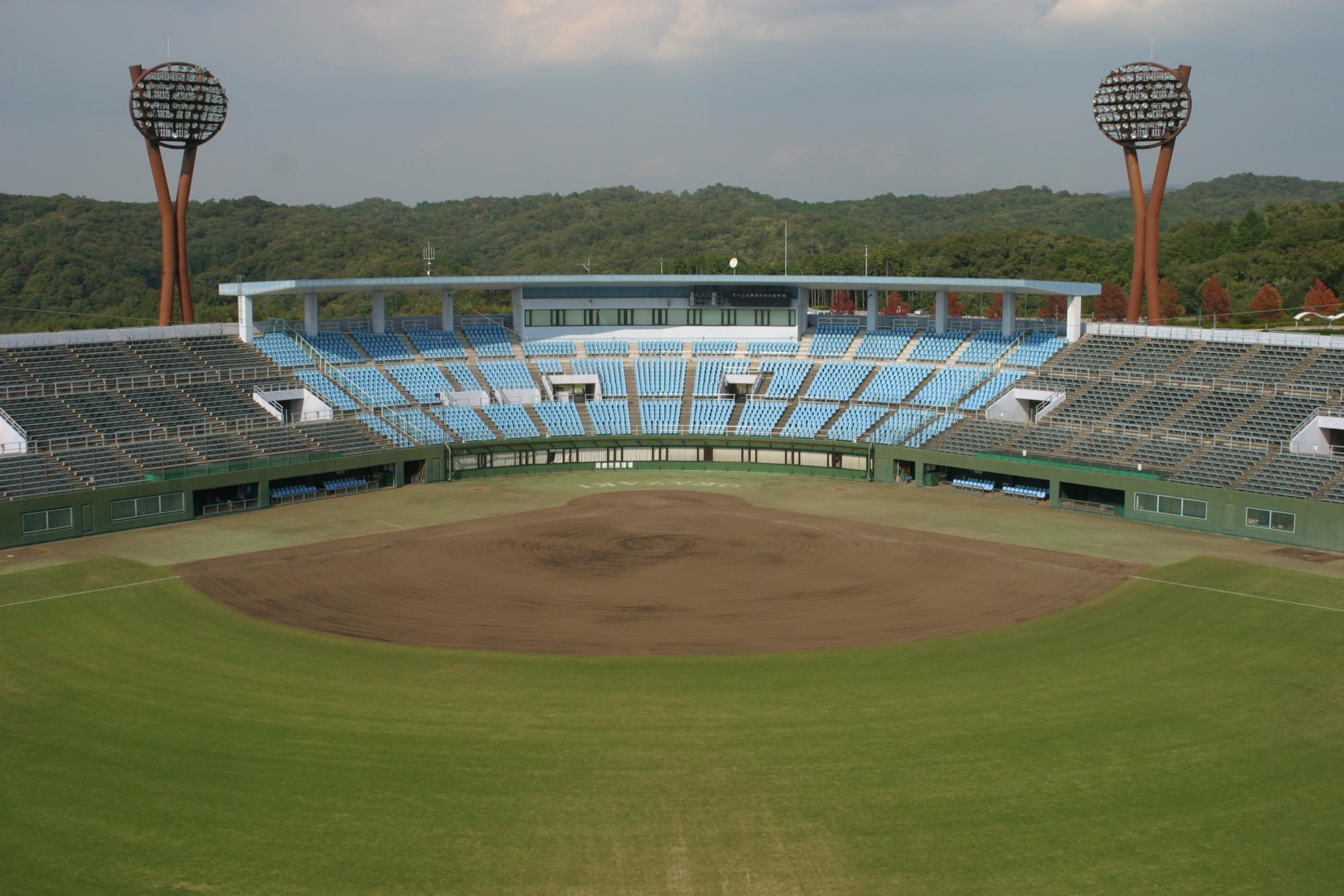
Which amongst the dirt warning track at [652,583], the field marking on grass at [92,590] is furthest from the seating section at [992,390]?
the field marking on grass at [92,590]

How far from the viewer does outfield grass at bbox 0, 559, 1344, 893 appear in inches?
901

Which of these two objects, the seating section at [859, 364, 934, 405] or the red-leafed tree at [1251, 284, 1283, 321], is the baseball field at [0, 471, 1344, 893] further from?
the red-leafed tree at [1251, 284, 1283, 321]

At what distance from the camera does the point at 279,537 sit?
2067 inches

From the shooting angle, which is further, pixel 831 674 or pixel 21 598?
pixel 21 598

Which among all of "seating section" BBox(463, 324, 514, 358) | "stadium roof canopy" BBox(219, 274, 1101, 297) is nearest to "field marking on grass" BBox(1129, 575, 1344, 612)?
"stadium roof canopy" BBox(219, 274, 1101, 297)

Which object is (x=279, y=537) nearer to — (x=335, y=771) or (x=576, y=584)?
(x=576, y=584)

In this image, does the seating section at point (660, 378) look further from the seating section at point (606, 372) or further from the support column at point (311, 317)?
the support column at point (311, 317)

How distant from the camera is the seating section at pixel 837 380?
250 ft

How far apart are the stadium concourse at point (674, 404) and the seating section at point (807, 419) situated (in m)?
0.21

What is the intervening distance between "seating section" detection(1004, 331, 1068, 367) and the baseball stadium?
275mm

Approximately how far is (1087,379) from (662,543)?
98.8 ft

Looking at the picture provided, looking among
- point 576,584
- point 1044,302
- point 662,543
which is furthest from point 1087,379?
point 1044,302

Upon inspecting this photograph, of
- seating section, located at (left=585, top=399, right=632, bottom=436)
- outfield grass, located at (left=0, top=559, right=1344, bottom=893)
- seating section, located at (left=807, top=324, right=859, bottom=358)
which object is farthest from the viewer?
seating section, located at (left=807, top=324, right=859, bottom=358)

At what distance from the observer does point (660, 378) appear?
79.7 metres
